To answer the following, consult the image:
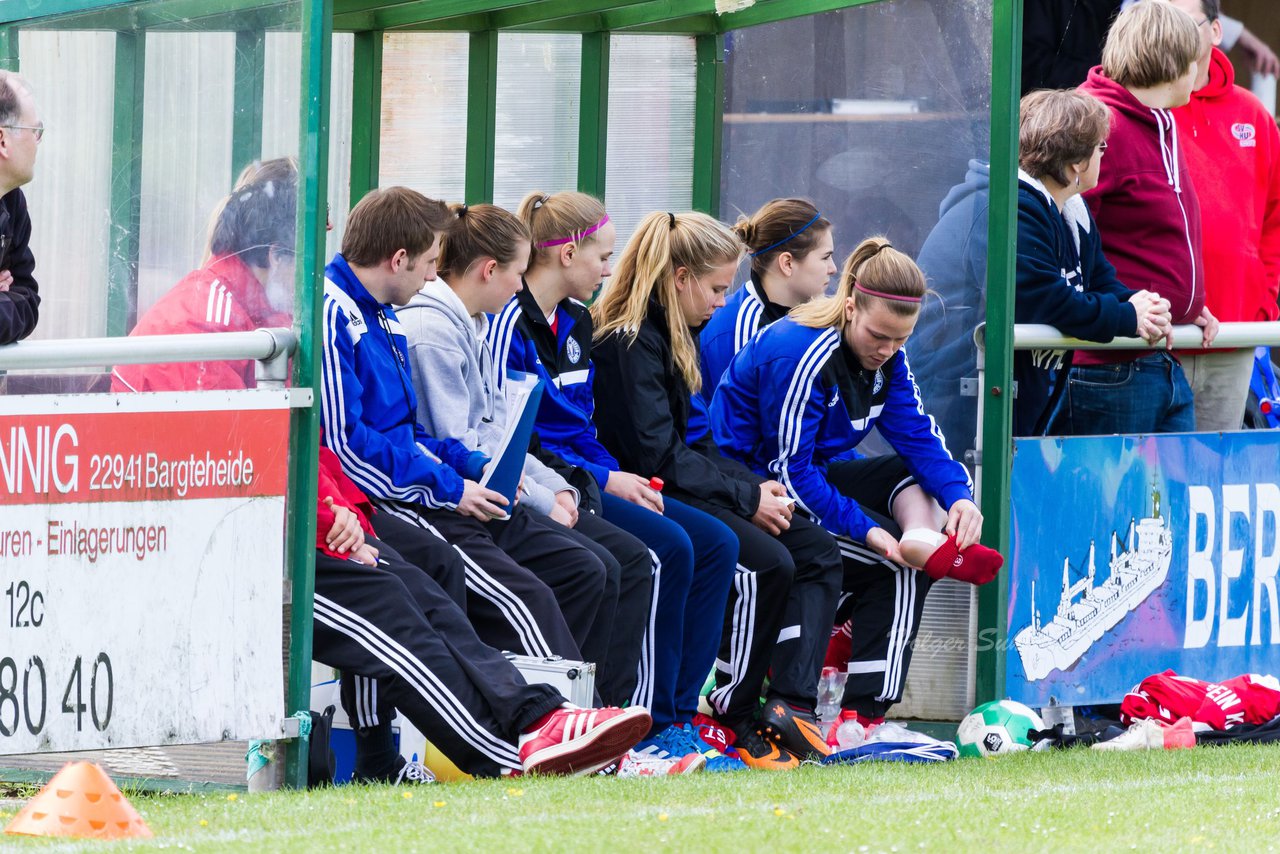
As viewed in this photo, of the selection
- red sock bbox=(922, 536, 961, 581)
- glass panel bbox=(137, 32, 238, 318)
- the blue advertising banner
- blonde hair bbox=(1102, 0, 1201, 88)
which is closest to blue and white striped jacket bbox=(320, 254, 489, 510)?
glass panel bbox=(137, 32, 238, 318)

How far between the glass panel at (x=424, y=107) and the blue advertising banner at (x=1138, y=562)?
2709 millimetres

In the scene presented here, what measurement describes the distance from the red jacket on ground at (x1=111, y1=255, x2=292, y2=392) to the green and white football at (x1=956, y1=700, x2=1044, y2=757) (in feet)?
7.98

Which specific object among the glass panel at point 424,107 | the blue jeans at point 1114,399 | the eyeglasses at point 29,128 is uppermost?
the glass panel at point 424,107

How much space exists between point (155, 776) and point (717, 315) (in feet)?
8.37

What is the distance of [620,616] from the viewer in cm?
585

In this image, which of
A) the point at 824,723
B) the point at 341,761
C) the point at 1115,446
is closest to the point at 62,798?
the point at 341,761

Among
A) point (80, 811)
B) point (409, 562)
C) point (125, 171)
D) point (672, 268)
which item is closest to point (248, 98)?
point (125, 171)

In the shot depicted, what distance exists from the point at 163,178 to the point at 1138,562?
3.29 m

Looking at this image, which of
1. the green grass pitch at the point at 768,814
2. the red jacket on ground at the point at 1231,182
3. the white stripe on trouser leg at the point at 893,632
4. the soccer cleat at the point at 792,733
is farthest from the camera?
the red jacket on ground at the point at 1231,182

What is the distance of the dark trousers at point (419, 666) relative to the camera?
5.04 m

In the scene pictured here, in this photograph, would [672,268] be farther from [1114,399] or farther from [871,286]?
[1114,399]

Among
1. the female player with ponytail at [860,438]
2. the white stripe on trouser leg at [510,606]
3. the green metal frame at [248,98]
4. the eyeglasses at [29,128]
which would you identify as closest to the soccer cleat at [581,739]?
the white stripe on trouser leg at [510,606]

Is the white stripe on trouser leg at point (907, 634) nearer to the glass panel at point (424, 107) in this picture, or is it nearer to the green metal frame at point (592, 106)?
the green metal frame at point (592, 106)

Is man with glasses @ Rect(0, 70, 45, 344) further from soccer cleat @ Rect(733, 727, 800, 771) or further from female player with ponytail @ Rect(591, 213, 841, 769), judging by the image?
soccer cleat @ Rect(733, 727, 800, 771)
